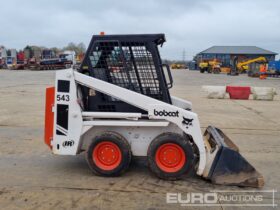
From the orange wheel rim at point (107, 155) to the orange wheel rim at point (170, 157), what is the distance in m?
0.60

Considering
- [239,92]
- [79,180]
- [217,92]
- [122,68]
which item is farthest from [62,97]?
[239,92]

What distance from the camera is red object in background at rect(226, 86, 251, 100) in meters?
16.3

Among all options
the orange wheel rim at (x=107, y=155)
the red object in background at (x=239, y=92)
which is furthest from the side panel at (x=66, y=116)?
the red object in background at (x=239, y=92)

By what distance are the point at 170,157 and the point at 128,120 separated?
83 cm

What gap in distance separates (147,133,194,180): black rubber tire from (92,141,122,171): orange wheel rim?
49cm

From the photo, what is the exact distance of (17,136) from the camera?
7676 mm

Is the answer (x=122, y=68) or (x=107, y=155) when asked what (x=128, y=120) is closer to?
(x=107, y=155)

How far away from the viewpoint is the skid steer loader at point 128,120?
4.83 metres

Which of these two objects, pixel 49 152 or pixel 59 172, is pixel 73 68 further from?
pixel 49 152

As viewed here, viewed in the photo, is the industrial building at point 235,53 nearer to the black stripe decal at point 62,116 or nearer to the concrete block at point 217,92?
the concrete block at point 217,92

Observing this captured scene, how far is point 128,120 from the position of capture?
4980mm

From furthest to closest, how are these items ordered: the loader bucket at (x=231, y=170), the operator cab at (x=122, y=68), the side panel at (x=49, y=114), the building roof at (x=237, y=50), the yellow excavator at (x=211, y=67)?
the building roof at (x=237, y=50) < the yellow excavator at (x=211, y=67) < the side panel at (x=49, y=114) < the operator cab at (x=122, y=68) < the loader bucket at (x=231, y=170)

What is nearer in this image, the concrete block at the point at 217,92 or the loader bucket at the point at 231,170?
the loader bucket at the point at 231,170

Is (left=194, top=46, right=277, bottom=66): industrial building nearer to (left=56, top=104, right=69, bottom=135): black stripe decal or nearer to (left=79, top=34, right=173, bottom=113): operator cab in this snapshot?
(left=79, top=34, right=173, bottom=113): operator cab
